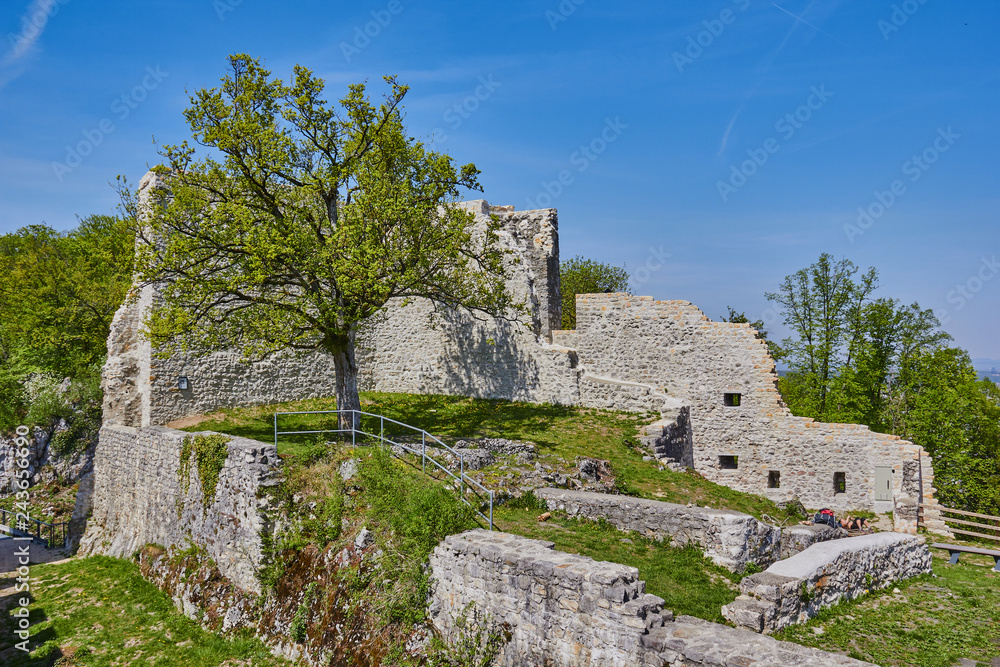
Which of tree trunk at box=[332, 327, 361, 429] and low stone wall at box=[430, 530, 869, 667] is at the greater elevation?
tree trunk at box=[332, 327, 361, 429]

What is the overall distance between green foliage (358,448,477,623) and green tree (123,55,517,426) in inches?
234

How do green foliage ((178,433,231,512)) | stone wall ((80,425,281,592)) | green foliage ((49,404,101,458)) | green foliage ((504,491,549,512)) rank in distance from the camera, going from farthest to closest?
green foliage ((49,404,101,458)), green foliage ((178,433,231,512)), green foliage ((504,491,549,512)), stone wall ((80,425,281,592))

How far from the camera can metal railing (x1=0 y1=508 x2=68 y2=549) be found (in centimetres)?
2027

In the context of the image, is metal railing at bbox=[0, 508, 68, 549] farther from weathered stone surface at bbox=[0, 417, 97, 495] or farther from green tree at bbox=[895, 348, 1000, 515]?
green tree at bbox=[895, 348, 1000, 515]

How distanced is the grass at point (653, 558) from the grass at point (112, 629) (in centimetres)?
461

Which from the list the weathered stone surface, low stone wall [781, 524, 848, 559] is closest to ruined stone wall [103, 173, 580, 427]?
the weathered stone surface

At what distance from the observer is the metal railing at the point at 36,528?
20.3 metres

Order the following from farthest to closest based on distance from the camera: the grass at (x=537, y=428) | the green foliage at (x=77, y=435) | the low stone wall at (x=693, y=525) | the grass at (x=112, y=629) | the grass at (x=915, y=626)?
the green foliage at (x=77, y=435), the grass at (x=537, y=428), the grass at (x=112, y=629), the low stone wall at (x=693, y=525), the grass at (x=915, y=626)

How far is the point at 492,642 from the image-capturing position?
7.83 meters

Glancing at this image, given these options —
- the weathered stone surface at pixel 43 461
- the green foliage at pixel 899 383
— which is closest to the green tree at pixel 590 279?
the green foliage at pixel 899 383

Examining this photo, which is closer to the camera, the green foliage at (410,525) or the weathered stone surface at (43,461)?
the green foliage at (410,525)

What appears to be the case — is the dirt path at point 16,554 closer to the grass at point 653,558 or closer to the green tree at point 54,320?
the green tree at point 54,320

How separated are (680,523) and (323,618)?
5.96m

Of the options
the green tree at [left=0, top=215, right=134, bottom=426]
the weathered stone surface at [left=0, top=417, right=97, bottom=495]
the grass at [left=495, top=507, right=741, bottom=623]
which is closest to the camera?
the grass at [left=495, top=507, right=741, bottom=623]
